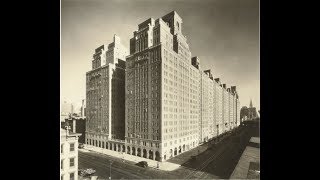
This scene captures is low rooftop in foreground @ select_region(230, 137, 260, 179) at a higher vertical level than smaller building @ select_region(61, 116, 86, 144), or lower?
lower

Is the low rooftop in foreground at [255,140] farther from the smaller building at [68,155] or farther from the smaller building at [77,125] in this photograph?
the smaller building at [68,155]

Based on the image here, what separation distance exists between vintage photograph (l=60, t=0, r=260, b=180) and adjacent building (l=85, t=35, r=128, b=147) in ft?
0.13

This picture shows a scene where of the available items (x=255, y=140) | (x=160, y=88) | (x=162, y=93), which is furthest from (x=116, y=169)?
(x=255, y=140)

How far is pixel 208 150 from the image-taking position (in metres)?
9.36

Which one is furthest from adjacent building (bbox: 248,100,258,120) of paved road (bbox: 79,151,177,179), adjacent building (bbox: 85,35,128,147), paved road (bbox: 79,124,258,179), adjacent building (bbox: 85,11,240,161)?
adjacent building (bbox: 85,35,128,147)

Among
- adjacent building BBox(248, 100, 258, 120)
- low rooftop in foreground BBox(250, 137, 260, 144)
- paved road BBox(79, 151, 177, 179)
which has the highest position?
adjacent building BBox(248, 100, 258, 120)

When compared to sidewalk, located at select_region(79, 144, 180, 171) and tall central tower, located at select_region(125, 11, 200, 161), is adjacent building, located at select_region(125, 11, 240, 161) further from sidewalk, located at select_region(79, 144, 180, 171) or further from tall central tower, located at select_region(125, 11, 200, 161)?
sidewalk, located at select_region(79, 144, 180, 171)

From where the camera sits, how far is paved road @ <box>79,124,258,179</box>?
29.6 feet

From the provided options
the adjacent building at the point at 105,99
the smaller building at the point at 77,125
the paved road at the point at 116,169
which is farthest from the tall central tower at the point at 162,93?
the smaller building at the point at 77,125
